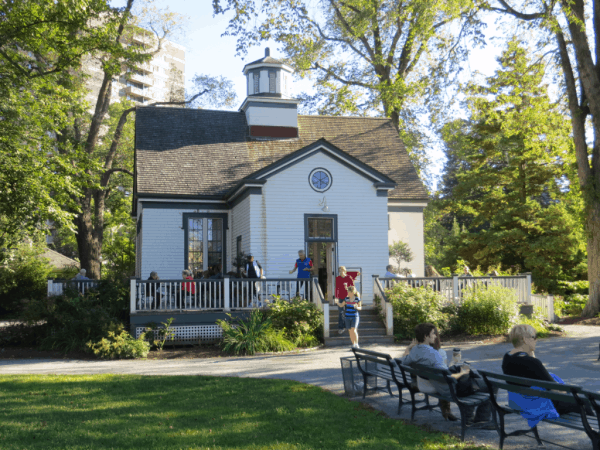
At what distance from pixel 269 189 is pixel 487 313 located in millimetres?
7612

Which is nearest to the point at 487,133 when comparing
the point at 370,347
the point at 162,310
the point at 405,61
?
the point at 405,61

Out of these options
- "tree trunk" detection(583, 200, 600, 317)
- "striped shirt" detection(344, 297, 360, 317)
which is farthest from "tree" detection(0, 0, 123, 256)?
"tree trunk" detection(583, 200, 600, 317)

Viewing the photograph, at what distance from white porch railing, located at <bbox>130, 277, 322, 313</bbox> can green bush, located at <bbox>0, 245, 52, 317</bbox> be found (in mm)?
13611

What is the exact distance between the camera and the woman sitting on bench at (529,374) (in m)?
5.37

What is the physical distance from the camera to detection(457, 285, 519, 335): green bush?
1513 centimetres

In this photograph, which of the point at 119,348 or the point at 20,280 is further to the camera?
the point at 20,280

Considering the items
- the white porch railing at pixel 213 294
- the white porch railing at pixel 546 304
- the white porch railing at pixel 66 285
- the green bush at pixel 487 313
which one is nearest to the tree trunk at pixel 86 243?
the white porch railing at pixel 66 285

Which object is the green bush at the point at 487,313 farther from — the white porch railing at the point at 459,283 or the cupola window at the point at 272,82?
the cupola window at the point at 272,82

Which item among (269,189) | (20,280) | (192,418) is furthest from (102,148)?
(192,418)

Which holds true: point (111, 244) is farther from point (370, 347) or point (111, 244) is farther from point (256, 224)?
point (370, 347)

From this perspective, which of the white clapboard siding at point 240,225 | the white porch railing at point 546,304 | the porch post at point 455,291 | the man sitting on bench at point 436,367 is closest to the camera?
the man sitting on bench at point 436,367

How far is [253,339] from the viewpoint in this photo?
13.5 meters

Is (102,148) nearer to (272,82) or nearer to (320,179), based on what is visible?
(272,82)

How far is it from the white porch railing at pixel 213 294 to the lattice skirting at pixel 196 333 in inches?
20.1
